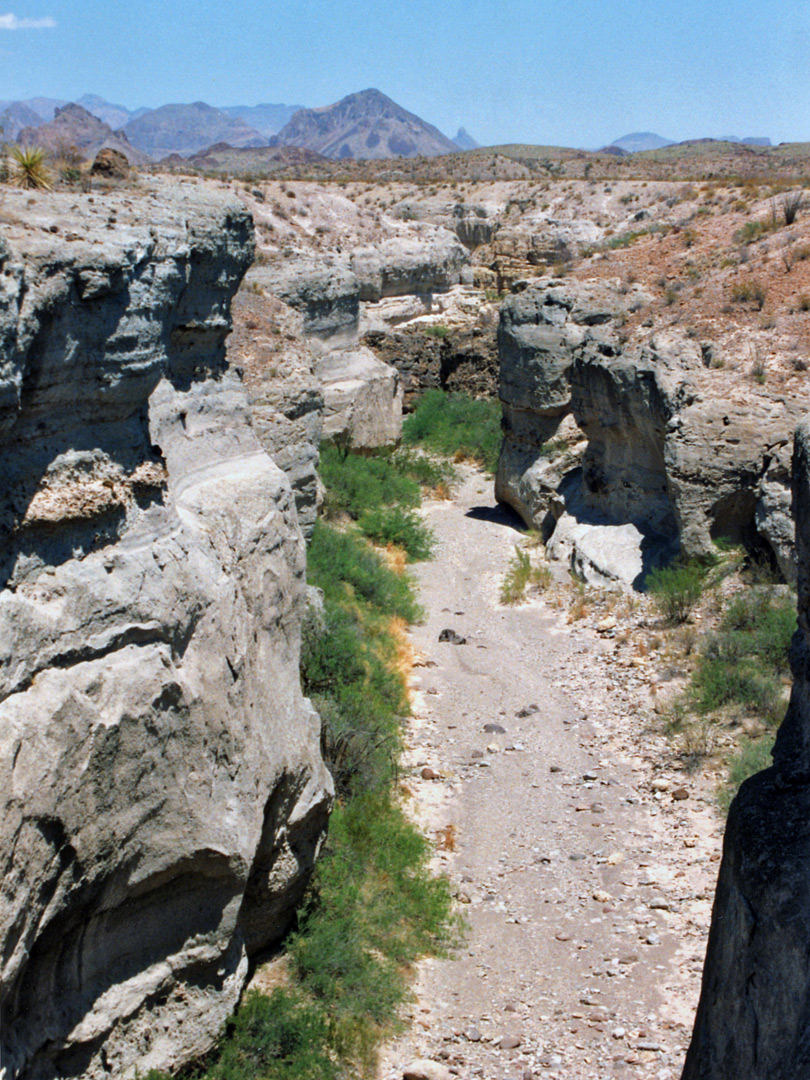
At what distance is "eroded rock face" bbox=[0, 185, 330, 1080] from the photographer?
3.57 m

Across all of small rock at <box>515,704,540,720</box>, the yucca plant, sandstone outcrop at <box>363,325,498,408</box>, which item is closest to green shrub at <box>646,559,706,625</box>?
small rock at <box>515,704,540,720</box>

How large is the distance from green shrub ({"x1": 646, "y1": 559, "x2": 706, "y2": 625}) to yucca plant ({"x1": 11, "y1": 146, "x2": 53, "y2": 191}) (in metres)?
8.09

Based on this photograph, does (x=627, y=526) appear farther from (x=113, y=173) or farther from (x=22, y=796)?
(x=22, y=796)

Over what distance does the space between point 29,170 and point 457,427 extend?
1410 cm

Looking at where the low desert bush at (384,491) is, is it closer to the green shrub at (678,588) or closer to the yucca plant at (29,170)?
the green shrub at (678,588)

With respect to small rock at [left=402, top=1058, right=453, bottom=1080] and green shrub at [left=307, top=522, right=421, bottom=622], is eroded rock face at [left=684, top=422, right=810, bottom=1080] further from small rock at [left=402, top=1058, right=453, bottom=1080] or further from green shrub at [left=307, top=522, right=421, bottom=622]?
green shrub at [left=307, top=522, right=421, bottom=622]

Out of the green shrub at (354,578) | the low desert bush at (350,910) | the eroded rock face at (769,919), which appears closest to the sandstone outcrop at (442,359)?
the green shrub at (354,578)

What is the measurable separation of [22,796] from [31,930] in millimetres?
532

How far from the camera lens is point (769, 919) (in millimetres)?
3018

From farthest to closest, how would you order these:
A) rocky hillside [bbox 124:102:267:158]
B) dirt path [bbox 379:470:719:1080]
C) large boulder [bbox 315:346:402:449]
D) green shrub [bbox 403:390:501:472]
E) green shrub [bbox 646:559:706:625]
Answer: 1. rocky hillside [bbox 124:102:267:158]
2. green shrub [bbox 403:390:501:472]
3. large boulder [bbox 315:346:402:449]
4. green shrub [bbox 646:559:706:625]
5. dirt path [bbox 379:470:719:1080]

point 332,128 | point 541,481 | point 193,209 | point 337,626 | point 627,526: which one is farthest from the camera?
point 332,128

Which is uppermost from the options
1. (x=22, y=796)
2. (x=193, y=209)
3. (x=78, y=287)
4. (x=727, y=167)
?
(x=727, y=167)

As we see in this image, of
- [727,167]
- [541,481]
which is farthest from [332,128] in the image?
[541,481]

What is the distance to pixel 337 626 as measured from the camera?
9.13 meters
